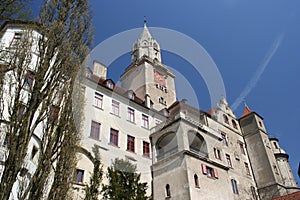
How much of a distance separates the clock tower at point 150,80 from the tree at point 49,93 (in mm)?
23319

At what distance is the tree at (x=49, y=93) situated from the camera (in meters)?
8.77

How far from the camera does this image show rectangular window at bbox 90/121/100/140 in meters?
22.5

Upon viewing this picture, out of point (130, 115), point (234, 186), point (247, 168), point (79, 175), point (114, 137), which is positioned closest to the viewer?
point (79, 175)

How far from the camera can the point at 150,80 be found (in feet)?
127

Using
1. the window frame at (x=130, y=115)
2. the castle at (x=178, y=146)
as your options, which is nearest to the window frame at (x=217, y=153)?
the castle at (x=178, y=146)

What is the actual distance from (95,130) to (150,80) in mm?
17363

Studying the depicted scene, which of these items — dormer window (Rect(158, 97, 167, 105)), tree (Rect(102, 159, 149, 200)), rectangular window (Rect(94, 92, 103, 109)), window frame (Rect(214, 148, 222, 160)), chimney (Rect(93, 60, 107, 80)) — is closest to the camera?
tree (Rect(102, 159, 149, 200))

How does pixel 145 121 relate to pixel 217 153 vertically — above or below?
above

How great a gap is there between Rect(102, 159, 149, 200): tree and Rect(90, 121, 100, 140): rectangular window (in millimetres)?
4496

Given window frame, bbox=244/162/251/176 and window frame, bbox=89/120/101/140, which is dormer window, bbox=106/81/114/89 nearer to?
window frame, bbox=89/120/101/140

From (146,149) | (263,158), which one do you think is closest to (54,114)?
(146,149)

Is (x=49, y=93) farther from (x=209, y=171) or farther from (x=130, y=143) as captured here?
(x=209, y=171)

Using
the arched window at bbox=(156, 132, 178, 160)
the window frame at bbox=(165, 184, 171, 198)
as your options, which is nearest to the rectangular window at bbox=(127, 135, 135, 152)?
the arched window at bbox=(156, 132, 178, 160)

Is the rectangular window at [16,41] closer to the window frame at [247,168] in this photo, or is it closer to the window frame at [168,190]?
the window frame at [168,190]
